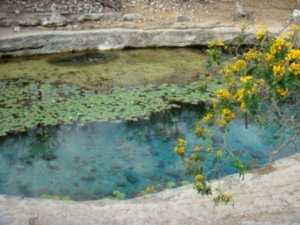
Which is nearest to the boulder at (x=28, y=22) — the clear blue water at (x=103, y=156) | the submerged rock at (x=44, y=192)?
the clear blue water at (x=103, y=156)

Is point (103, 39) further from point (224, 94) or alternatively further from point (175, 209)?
point (224, 94)

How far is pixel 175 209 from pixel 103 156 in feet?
7.00

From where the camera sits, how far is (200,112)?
6.95m

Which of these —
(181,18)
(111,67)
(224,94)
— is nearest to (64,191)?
(224,94)

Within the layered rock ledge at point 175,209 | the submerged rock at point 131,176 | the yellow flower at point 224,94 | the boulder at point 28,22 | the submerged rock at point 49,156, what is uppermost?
the yellow flower at point 224,94

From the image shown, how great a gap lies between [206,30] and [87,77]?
311 cm

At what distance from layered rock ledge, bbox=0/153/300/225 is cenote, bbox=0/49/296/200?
2.19 ft

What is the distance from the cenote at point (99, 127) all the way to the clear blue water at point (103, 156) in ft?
0.04

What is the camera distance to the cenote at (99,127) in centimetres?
522

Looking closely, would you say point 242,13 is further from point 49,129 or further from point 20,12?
point 49,129

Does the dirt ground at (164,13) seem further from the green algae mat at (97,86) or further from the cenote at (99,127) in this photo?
the cenote at (99,127)

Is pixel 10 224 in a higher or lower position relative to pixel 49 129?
higher

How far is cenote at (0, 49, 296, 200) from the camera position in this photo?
205 inches

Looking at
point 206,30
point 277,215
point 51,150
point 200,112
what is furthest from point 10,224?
point 206,30
